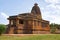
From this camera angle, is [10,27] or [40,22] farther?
[40,22]

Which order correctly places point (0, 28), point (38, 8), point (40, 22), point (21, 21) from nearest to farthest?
point (0, 28) → point (21, 21) → point (40, 22) → point (38, 8)

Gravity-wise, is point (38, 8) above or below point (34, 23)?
above

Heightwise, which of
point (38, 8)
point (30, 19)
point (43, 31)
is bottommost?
point (43, 31)

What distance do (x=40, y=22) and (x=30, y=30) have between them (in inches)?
217

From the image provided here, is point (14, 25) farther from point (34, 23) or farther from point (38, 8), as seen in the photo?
point (38, 8)

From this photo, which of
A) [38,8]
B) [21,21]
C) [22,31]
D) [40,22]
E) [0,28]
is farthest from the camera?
[38,8]

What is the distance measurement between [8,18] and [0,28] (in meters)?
9.77

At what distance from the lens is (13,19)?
3800 cm

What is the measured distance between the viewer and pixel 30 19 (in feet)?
123

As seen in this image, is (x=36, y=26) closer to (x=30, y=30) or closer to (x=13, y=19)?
(x=30, y=30)

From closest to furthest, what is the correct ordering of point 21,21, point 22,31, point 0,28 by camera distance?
point 0,28 → point 22,31 → point 21,21

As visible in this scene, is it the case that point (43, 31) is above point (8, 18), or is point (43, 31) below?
below

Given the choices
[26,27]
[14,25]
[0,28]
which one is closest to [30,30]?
[26,27]

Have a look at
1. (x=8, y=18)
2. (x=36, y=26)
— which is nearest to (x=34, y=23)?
(x=36, y=26)
